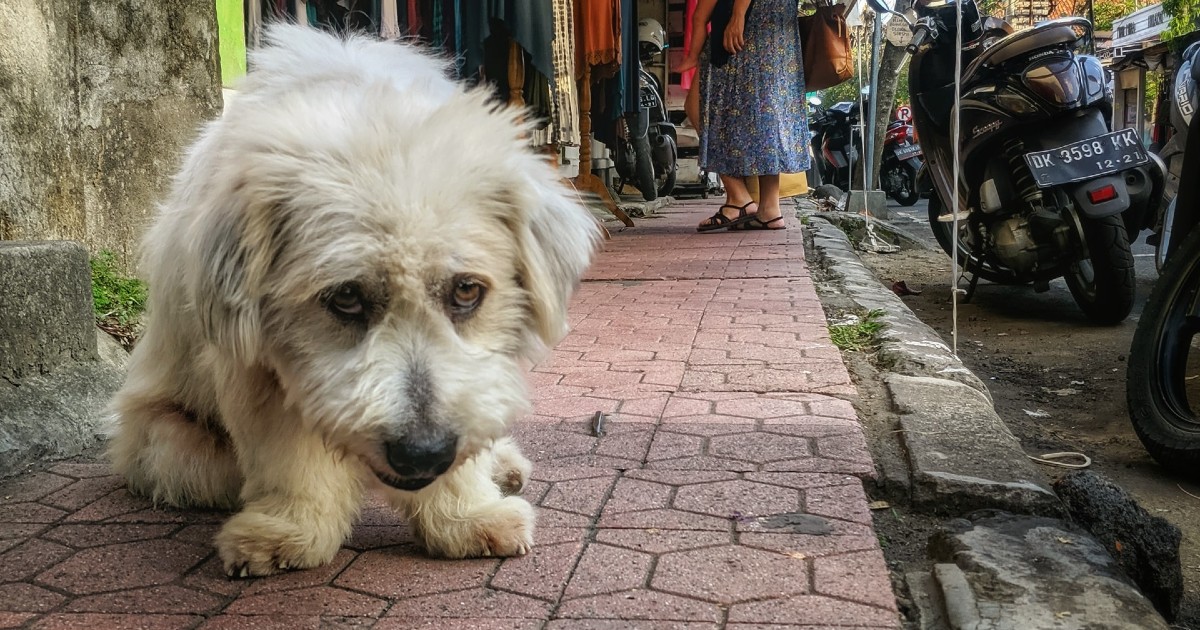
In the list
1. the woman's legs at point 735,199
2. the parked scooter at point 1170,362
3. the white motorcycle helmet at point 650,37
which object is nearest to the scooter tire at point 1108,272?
the parked scooter at point 1170,362

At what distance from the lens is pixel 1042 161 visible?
5.74 metres

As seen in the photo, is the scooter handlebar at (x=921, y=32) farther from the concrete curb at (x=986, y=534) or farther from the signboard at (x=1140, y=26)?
the signboard at (x=1140, y=26)

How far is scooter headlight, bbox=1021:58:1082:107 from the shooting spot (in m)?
5.87

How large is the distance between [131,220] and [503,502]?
2.67 meters

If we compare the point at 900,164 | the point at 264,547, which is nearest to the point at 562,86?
the point at 264,547

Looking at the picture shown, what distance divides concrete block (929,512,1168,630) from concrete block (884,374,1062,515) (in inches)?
5.2

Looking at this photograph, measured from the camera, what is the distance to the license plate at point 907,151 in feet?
57.8

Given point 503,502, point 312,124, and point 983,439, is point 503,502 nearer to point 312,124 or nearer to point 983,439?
point 312,124

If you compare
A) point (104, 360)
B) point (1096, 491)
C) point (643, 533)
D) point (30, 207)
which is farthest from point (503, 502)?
point (30, 207)

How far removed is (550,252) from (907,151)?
1659cm

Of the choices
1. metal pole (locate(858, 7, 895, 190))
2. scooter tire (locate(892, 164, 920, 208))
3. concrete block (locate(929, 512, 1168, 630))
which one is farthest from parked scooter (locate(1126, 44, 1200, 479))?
scooter tire (locate(892, 164, 920, 208))

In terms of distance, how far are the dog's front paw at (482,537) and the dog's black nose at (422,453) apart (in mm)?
487

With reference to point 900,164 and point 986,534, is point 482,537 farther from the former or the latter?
point 900,164

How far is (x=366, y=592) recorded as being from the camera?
7.11 ft
